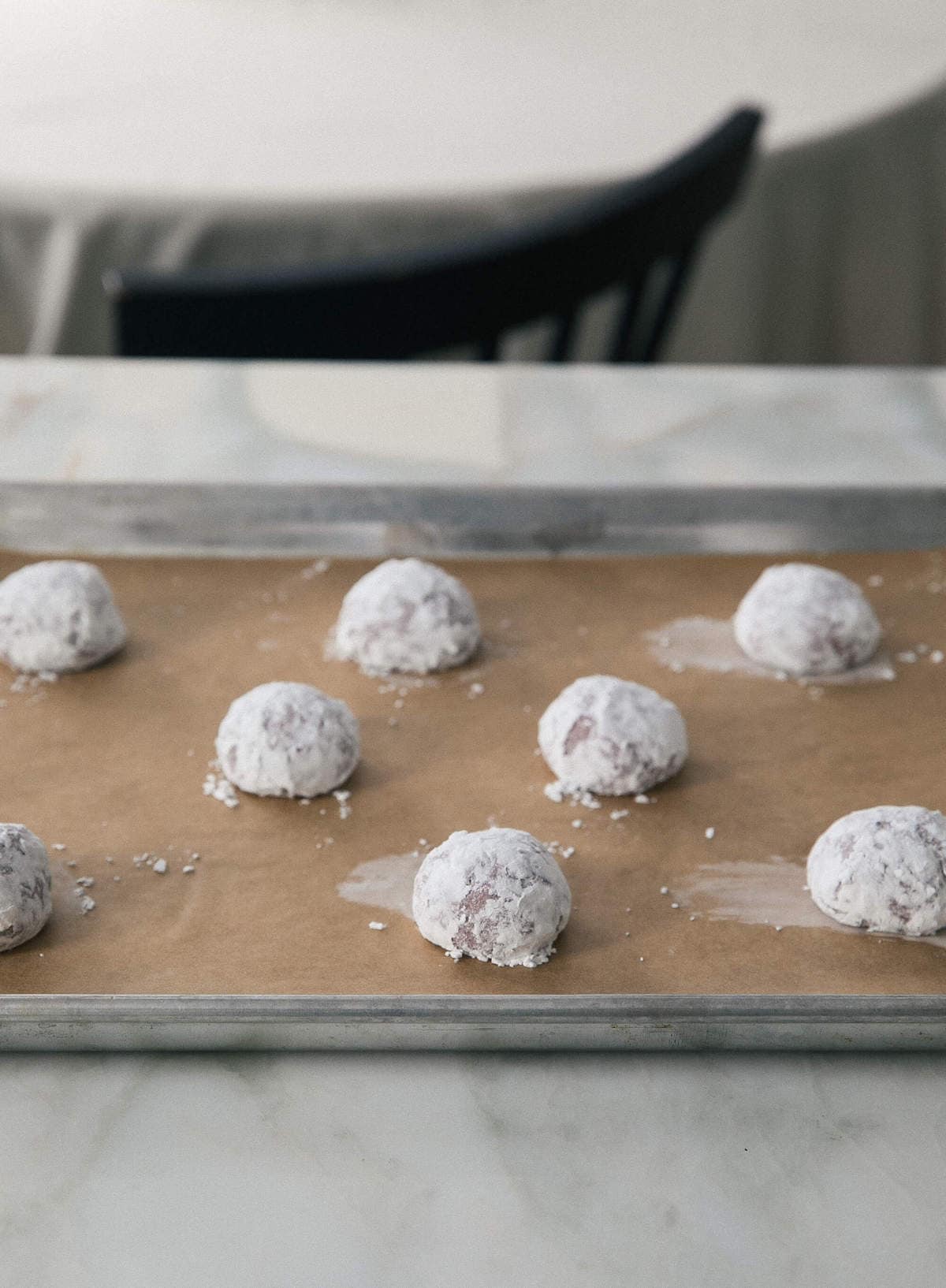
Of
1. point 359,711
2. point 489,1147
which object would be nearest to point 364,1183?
point 489,1147

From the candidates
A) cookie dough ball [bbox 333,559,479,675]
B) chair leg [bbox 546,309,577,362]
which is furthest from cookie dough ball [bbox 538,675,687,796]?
chair leg [bbox 546,309,577,362]

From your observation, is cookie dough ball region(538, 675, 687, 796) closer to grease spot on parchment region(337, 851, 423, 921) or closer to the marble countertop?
grease spot on parchment region(337, 851, 423, 921)

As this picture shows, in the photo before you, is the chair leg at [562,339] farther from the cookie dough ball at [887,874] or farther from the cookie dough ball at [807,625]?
the cookie dough ball at [887,874]

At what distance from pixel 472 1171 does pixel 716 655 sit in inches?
20.1

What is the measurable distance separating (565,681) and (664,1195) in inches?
18.1

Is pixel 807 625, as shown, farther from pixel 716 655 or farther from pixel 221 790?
pixel 221 790

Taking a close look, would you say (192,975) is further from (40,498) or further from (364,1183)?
(40,498)

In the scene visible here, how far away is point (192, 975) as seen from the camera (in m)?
0.76

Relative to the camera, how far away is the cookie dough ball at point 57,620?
101 centimetres

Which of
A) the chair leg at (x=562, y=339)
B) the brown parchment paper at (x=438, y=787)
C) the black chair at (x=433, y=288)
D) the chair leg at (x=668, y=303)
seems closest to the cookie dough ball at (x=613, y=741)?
the brown parchment paper at (x=438, y=787)

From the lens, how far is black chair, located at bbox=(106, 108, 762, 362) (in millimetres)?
1264

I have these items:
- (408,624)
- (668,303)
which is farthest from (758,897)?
(668,303)

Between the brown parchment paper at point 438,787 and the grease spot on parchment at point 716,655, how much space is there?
0.04 ft

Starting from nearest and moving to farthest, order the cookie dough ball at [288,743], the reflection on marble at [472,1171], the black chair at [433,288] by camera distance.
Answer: the reflection on marble at [472,1171] < the cookie dough ball at [288,743] < the black chair at [433,288]
